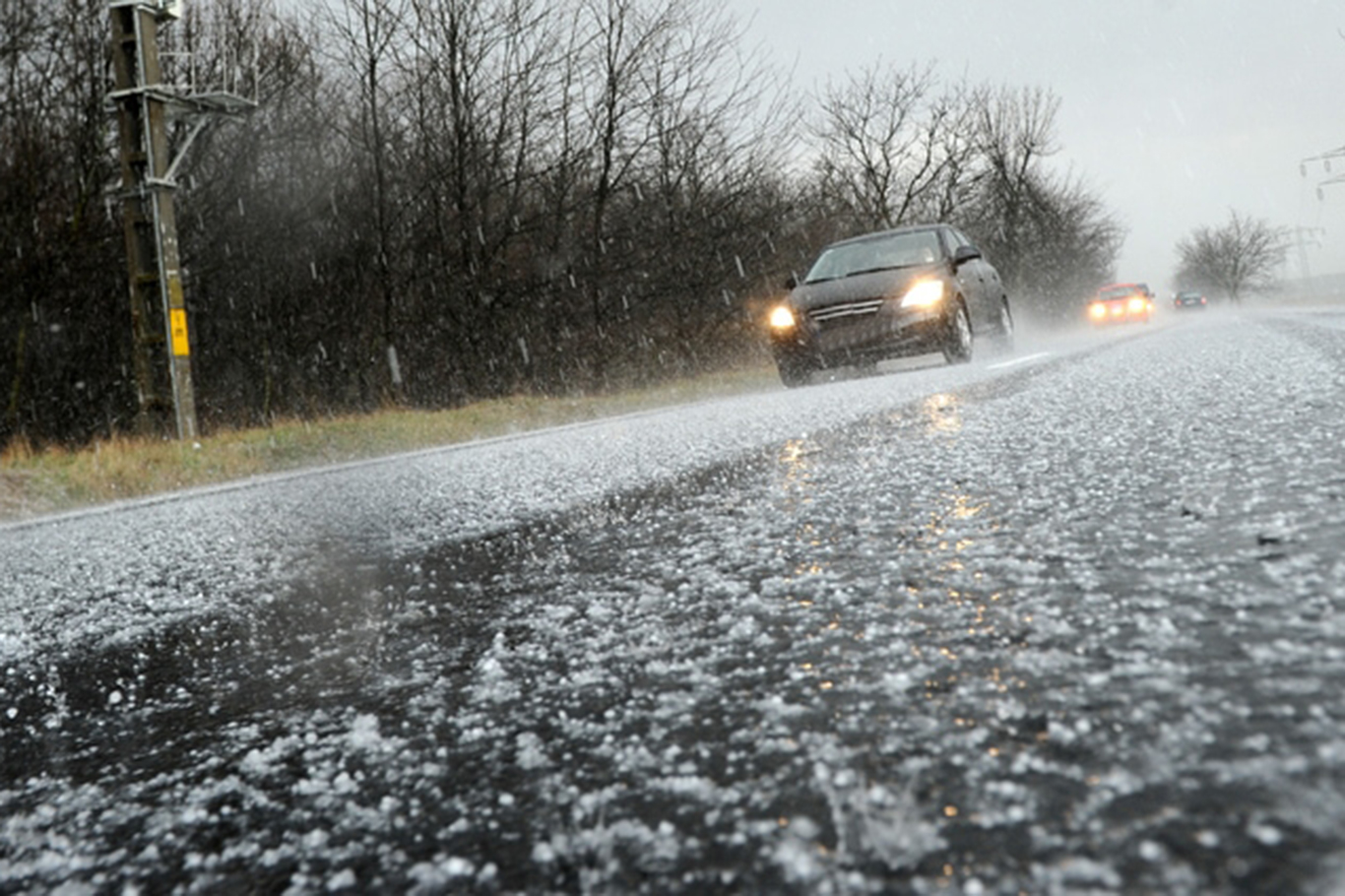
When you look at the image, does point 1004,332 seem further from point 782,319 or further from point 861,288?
point 782,319

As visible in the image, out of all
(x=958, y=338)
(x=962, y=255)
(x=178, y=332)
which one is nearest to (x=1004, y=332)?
(x=962, y=255)

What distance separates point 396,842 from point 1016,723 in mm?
690

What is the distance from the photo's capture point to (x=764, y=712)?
4.61ft

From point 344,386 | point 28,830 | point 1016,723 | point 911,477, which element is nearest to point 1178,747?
point 1016,723

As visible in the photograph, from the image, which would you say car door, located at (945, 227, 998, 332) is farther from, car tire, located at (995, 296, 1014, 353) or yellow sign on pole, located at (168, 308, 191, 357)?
yellow sign on pole, located at (168, 308, 191, 357)

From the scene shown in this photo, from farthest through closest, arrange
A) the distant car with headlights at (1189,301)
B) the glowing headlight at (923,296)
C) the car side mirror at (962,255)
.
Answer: the distant car with headlights at (1189,301)
the car side mirror at (962,255)
the glowing headlight at (923,296)

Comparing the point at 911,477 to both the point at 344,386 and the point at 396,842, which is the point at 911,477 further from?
the point at 344,386

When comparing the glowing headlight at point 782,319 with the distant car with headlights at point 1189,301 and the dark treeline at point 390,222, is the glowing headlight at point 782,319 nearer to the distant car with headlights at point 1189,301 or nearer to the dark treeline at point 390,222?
the dark treeline at point 390,222

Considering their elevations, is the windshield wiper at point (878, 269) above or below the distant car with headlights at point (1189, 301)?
below

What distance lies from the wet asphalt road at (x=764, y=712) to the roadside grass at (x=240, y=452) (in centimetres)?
545

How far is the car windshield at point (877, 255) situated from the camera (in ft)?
37.2

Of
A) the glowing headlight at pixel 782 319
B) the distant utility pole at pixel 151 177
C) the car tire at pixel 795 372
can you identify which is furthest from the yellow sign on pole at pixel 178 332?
the car tire at pixel 795 372

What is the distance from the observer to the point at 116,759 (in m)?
1.60

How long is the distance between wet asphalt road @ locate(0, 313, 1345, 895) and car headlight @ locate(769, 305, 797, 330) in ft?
26.5
